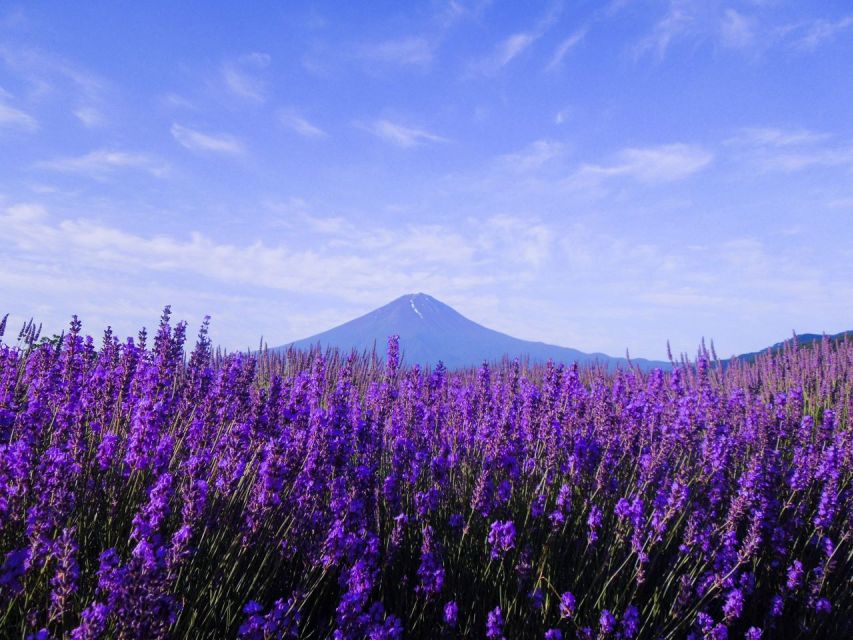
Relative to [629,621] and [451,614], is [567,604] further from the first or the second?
[451,614]

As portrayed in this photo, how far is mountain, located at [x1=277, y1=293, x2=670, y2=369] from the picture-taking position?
128750mm

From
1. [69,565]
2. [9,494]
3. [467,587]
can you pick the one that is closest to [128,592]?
[69,565]

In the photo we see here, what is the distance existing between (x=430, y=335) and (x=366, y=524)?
481 feet

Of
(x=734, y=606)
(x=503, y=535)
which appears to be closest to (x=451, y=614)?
(x=503, y=535)

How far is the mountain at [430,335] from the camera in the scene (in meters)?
129

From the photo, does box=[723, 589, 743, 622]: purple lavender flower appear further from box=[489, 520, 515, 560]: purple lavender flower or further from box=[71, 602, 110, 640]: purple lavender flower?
box=[71, 602, 110, 640]: purple lavender flower

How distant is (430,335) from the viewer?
149375 mm

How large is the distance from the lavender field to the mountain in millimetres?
116027

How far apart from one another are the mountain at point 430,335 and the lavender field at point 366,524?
116027mm

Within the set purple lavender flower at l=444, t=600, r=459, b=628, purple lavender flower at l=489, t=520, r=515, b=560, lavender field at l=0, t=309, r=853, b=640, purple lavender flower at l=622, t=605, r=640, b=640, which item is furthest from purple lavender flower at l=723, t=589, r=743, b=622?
purple lavender flower at l=444, t=600, r=459, b=628

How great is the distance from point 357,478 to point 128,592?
169cm

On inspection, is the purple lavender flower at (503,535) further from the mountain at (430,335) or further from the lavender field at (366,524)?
the mountain at (430,335)

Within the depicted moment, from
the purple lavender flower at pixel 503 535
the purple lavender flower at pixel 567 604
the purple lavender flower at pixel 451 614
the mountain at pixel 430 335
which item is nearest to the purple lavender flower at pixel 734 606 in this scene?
the purple lavender flower at pixel 567 604

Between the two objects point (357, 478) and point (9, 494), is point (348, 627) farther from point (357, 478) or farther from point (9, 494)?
point (9, 494)
